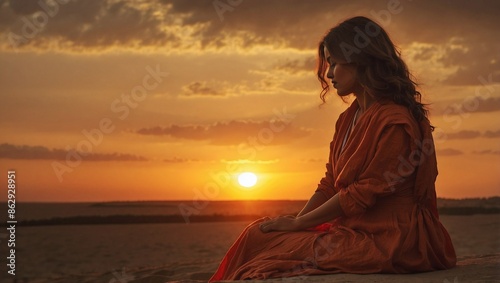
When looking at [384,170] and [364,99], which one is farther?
[364,99]

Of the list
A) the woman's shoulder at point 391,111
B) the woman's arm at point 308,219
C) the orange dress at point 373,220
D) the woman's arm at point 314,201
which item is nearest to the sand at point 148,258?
the orange dress at point 373,220

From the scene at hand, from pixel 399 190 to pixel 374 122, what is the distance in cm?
48

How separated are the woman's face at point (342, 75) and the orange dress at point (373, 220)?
197 mm

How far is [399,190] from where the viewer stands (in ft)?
14.9

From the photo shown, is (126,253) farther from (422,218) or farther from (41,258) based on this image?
(422,218)

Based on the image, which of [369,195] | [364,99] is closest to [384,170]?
[369,195]

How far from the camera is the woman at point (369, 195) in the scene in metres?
4.44

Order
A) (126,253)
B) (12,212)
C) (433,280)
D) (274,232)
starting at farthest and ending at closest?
1. (126,253)
2. (12,212)
3. (274,232)
4. (433,280)

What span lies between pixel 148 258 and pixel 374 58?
41.2ft

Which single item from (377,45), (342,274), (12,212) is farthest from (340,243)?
(12,212)

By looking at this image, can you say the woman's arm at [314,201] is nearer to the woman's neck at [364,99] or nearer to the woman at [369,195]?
the woman at [369,195]

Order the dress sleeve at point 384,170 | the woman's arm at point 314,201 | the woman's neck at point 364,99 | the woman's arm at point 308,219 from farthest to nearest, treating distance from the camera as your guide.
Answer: the woman's arm at point 314,201
the woman's neck at point 364,99
the woman's arm at point 308,219
the dress sleeve at point 384,170

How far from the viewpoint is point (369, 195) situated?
4418 millimetres

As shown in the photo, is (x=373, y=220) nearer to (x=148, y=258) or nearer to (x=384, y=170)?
(x=384, y=170)
